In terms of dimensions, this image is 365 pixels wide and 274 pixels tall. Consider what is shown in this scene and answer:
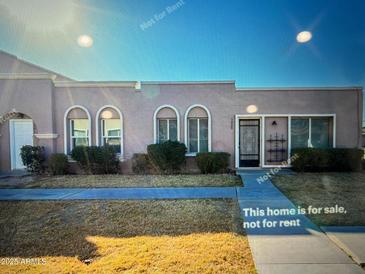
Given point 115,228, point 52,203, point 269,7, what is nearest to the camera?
point 115,228

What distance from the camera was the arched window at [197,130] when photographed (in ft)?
34.8

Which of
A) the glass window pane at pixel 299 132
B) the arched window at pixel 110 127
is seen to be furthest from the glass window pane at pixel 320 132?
the arched window at pixel 110 127

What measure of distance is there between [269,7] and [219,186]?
7.35m

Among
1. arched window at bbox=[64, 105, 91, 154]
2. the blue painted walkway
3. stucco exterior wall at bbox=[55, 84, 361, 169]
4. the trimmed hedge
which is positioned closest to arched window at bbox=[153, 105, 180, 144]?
stucco exterior wall at bbox=[55, 84, 361, 169]

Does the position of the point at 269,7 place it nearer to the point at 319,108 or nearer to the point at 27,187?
the point at 319,108

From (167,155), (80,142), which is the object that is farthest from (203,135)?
(80,142)

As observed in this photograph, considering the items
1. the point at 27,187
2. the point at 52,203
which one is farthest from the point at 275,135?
the point at 27,187

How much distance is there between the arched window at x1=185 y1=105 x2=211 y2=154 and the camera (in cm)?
1062

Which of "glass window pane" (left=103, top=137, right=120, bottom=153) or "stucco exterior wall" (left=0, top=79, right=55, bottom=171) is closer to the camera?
"stucco exterior wall" (left=0, top=79, right=55, bottom=171)

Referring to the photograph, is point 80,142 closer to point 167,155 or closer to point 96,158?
point 96,158

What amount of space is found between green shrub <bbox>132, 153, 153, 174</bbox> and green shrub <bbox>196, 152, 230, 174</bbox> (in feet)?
7.67

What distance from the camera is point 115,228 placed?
13.5ft

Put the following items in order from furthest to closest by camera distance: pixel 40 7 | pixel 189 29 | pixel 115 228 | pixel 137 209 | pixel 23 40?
1. pixel 23 40
2. pixel 189 29
3. pixel 40 7
4. pixel 137 209
5. pixel 115 228

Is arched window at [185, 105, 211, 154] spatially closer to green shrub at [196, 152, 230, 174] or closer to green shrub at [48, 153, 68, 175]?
green shrub at [196, 152, 230, 174]
